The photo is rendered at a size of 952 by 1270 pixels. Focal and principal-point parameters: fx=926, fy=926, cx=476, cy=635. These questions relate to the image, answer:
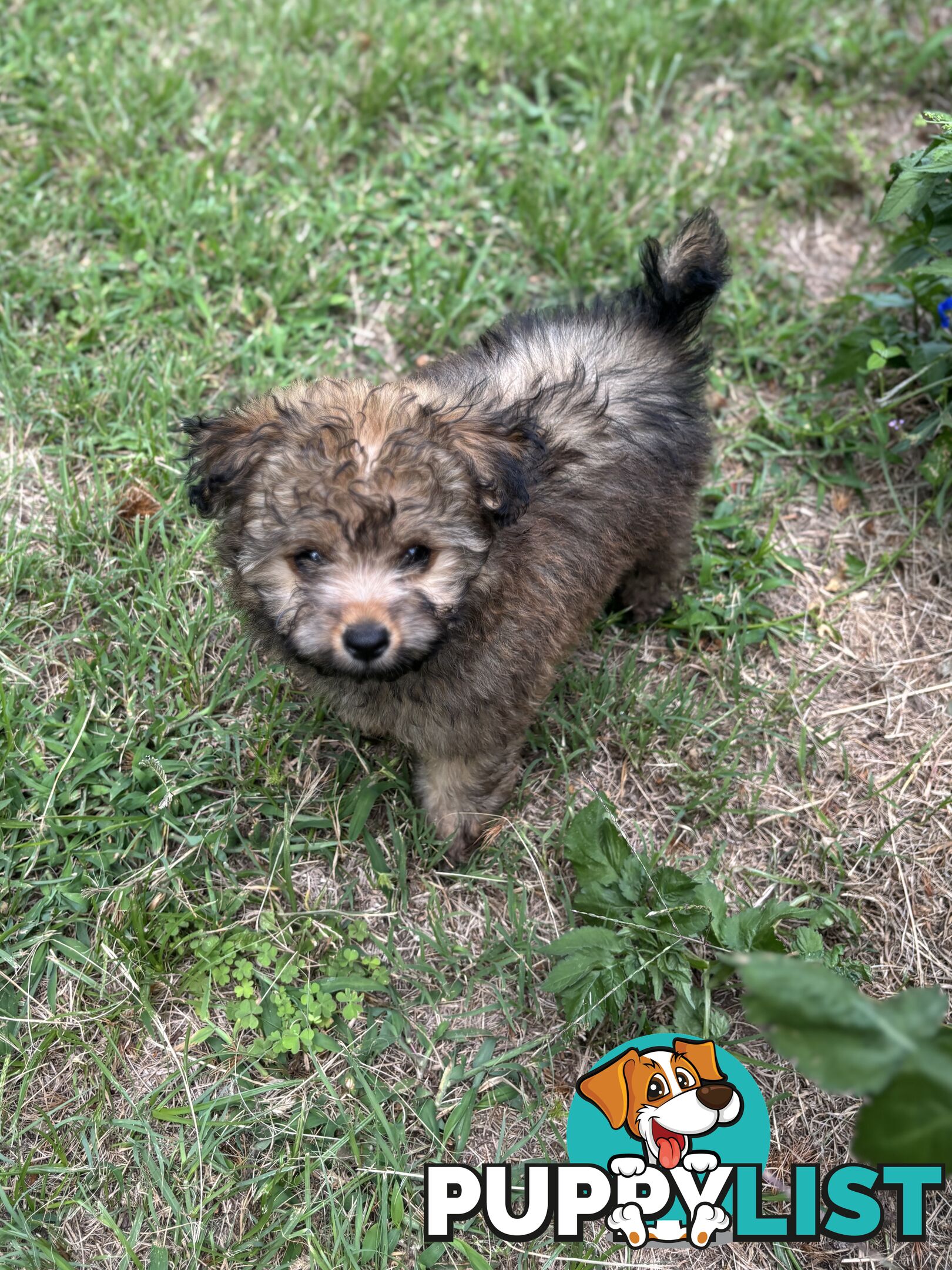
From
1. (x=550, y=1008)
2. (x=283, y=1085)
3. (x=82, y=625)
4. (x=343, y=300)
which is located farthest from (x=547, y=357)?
(x=283, y=1085)

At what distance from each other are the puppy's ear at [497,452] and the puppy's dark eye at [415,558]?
227 millimetres

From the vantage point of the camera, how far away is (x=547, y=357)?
10.7ft

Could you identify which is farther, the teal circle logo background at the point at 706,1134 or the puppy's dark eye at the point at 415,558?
the teal circle logo background at the point at 706,1134

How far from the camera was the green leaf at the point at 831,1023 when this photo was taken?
151 cm

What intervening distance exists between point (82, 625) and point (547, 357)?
200 cm

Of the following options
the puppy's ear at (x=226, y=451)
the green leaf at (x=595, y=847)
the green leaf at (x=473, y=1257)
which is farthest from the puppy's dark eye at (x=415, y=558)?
the green leaf at (x=473, y=1257)

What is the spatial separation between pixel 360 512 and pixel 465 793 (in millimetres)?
1231

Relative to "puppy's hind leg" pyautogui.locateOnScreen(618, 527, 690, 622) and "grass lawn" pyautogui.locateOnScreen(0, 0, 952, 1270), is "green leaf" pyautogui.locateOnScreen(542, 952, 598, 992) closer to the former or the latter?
"grass lawn" pyautogui.locateOnScreen(0, 0, 952, 1270)

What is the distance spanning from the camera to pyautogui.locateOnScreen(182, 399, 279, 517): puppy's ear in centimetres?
257

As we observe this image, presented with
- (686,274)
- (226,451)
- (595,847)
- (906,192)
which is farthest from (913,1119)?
(906,192)

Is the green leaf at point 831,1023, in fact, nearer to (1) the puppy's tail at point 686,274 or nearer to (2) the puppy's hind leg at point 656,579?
(2) the puppy's hind leg at point 656,579

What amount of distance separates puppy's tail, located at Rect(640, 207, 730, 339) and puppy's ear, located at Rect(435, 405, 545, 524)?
0.91 meters

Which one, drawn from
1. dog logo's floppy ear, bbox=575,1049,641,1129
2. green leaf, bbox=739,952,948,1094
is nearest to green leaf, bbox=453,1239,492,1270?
dog logo's floppy ear, bbox=575,1049,641,1129

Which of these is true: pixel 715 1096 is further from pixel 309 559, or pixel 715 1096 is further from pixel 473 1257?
pixel 309 559
